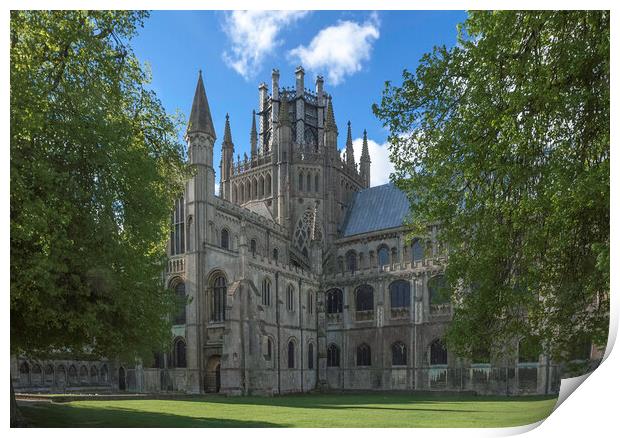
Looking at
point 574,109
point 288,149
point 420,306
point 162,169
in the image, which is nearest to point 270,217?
point 288,149

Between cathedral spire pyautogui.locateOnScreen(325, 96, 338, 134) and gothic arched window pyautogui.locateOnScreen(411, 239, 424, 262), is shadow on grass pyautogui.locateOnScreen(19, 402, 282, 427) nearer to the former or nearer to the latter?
cathedral spire pyautogui.locateOnScreen(325, 96, 338, 134)

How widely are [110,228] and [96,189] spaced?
97 cm

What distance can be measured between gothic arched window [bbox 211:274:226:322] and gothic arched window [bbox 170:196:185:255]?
2.51 metres

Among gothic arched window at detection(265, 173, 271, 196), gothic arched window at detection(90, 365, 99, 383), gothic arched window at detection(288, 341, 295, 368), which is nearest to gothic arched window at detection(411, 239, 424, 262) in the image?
gothic arched window at detection(288, 341, 295, 368)

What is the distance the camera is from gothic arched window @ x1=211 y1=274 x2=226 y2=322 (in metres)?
32.4

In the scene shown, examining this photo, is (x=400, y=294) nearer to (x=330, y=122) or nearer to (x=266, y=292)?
(x=266, y=292)

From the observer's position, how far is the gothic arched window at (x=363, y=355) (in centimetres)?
4078

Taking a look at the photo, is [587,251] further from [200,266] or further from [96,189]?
[200,266]

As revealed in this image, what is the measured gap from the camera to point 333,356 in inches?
1652

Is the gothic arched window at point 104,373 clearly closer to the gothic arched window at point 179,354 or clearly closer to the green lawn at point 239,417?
the gothic arched window at point 179,354

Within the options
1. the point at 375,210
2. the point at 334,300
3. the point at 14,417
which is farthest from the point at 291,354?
the point at 14,417

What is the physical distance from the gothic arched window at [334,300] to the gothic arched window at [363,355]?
3140mm

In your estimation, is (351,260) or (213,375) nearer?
(213,375)

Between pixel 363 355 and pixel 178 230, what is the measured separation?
16190mm
